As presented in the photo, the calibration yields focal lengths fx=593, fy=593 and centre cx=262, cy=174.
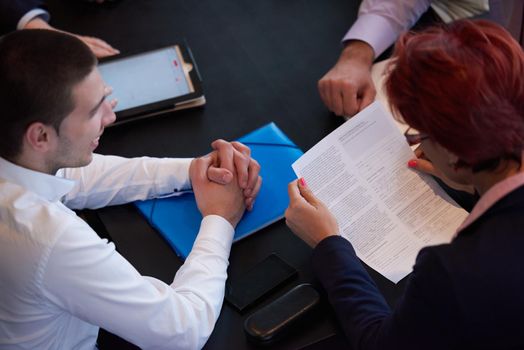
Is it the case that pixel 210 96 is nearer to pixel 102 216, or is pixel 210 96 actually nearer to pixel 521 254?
pixel 102 216

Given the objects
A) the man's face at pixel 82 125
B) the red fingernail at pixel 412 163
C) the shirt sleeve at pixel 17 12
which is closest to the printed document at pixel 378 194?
the red fingernail at pixel 412 163

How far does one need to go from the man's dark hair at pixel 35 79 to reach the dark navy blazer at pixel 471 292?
627 millimetres

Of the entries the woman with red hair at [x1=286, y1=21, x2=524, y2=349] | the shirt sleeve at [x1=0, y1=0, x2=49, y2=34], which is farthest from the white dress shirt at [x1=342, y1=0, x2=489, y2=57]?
the shirt sleeve at [x1=0, y1=0, x2=49, y2=34]

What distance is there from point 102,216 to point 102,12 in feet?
2.38

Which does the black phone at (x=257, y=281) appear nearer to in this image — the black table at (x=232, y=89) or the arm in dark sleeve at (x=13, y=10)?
the black table at (x=232, y=89)

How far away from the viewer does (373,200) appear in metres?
1.16

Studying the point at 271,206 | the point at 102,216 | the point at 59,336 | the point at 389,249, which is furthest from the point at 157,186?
the point at 389,249

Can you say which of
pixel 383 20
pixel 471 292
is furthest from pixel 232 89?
pixel 471 292

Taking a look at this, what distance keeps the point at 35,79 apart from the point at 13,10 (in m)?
0.87

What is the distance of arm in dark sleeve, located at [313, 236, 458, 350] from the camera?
854mm

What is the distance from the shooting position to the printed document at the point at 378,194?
112 cm

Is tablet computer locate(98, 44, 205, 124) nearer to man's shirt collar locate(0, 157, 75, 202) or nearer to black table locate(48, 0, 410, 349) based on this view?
black table locate(48, 0, 410, 349)

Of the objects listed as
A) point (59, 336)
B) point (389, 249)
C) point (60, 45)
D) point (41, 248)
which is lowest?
point (59, 336)

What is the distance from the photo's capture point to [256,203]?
4.00 feet
